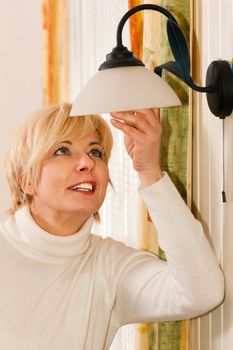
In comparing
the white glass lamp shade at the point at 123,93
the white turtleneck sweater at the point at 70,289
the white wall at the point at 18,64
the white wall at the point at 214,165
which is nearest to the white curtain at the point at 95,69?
the white turtleneck sweater at the point at 70,289

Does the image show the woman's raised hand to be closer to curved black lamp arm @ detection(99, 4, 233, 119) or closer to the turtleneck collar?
curved black lamp arm @ detection(99, 4, 233, 119)

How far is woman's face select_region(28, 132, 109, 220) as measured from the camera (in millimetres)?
1319

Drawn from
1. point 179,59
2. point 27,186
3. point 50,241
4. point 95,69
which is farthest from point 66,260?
point 95,69

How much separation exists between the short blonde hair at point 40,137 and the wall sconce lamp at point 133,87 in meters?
0.34

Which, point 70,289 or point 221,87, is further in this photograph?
point 70,289

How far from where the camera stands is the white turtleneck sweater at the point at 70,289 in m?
1.36

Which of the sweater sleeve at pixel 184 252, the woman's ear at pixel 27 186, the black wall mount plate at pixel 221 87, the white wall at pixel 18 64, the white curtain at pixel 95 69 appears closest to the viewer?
the black wall mount plate at pixel 221 87

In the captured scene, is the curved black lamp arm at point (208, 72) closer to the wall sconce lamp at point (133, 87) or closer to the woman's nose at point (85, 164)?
the wall sconce lamp at point (133, 87)

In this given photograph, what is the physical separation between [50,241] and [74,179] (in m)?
0.18

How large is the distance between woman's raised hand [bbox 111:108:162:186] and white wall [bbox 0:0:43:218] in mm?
2396

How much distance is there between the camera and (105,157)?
57.0 inches

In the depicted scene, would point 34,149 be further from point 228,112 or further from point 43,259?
point 228,112

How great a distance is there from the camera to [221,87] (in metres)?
1.07

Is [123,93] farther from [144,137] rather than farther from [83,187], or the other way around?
[83,187]
